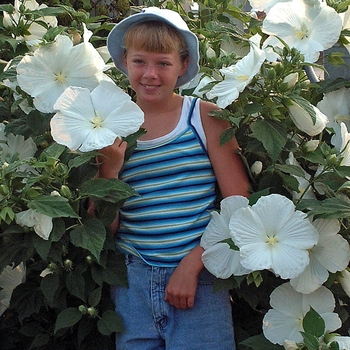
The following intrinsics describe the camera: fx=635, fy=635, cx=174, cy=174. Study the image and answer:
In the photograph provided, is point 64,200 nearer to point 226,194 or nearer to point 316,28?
point 226,194

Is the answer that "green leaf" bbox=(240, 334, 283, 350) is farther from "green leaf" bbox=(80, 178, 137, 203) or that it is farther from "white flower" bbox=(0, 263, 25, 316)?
"white flower" bbox=(0, 263, 25, 316)

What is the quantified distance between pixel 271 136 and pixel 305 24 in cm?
35

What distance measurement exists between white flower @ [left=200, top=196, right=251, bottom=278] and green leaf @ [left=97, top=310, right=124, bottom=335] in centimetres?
27

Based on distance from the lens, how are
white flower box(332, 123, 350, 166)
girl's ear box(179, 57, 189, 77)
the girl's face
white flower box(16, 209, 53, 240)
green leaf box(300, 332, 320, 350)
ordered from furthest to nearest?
girl's ear box(179, 57, 189, 77), the girl's face, white flower box(332, 123, 350, 166), white flower box(16, 209, 53, 240), green leaf box(300, 332, 320, 350)

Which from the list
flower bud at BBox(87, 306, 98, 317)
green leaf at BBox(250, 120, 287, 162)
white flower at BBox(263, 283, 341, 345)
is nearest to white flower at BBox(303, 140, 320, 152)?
green leaf at BBox(250, 120, 287, 162)

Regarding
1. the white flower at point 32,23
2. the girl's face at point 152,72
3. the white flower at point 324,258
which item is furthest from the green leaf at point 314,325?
the white flower at point 32,23

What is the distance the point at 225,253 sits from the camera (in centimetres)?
153

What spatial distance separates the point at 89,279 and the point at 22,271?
261mm

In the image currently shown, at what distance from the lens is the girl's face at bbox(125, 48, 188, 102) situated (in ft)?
5.26

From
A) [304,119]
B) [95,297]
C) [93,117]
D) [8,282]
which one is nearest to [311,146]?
[304,119]

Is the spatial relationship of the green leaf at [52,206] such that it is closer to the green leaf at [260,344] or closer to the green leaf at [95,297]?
the green leaf at [95,297]

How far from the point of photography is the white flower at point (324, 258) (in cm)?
143

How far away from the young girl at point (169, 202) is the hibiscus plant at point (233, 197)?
0.21ft

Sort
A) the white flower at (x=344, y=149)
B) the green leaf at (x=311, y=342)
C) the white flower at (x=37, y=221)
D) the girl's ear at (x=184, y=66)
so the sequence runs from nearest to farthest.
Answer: the green leaf at (x=311, y=342) < the white flower at (x=37, y=221) < the white flower at (x=344, y=149) < the girl's ear at (x=184, y=66)
